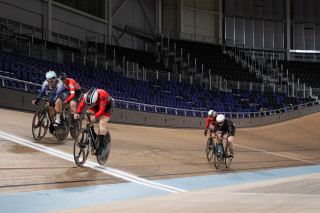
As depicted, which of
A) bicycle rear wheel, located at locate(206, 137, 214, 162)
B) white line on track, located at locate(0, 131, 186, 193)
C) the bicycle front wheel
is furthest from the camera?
bicycle rear wheel, located at locate(206, 137, 214, 162)

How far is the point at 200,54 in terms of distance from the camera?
102ft

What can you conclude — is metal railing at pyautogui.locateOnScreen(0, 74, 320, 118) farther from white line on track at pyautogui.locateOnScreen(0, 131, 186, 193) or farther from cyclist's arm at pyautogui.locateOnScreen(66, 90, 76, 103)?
cyclist's arm at pyautogui.locateOnScreen(66, 90, 76, 103)

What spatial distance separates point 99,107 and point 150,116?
11.2 m

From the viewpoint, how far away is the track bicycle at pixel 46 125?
7.29 metres

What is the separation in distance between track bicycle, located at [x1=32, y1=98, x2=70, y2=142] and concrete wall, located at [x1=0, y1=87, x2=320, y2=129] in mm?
4929

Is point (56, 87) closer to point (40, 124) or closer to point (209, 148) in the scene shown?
point (40, 124)

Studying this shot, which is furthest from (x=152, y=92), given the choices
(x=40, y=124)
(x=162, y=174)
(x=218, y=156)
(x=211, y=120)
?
(x=162, y=174)

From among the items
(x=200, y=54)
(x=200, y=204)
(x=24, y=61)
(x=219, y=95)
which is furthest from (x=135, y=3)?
(x=200, y=204)

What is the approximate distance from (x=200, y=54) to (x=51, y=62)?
16.8 m

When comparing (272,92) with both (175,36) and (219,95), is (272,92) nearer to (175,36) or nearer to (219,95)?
(219,95)

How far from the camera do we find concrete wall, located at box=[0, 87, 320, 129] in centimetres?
1207

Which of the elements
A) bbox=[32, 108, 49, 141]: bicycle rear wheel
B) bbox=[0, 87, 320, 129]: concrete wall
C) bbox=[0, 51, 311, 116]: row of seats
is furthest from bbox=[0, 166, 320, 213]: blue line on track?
bbox=[0, 51, 311, 116]: row of seats

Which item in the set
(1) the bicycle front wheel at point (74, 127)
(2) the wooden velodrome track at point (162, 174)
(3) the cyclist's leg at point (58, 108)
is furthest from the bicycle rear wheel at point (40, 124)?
(1) the bicycle front wheel at point (74, 127)

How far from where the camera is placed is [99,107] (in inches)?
246
